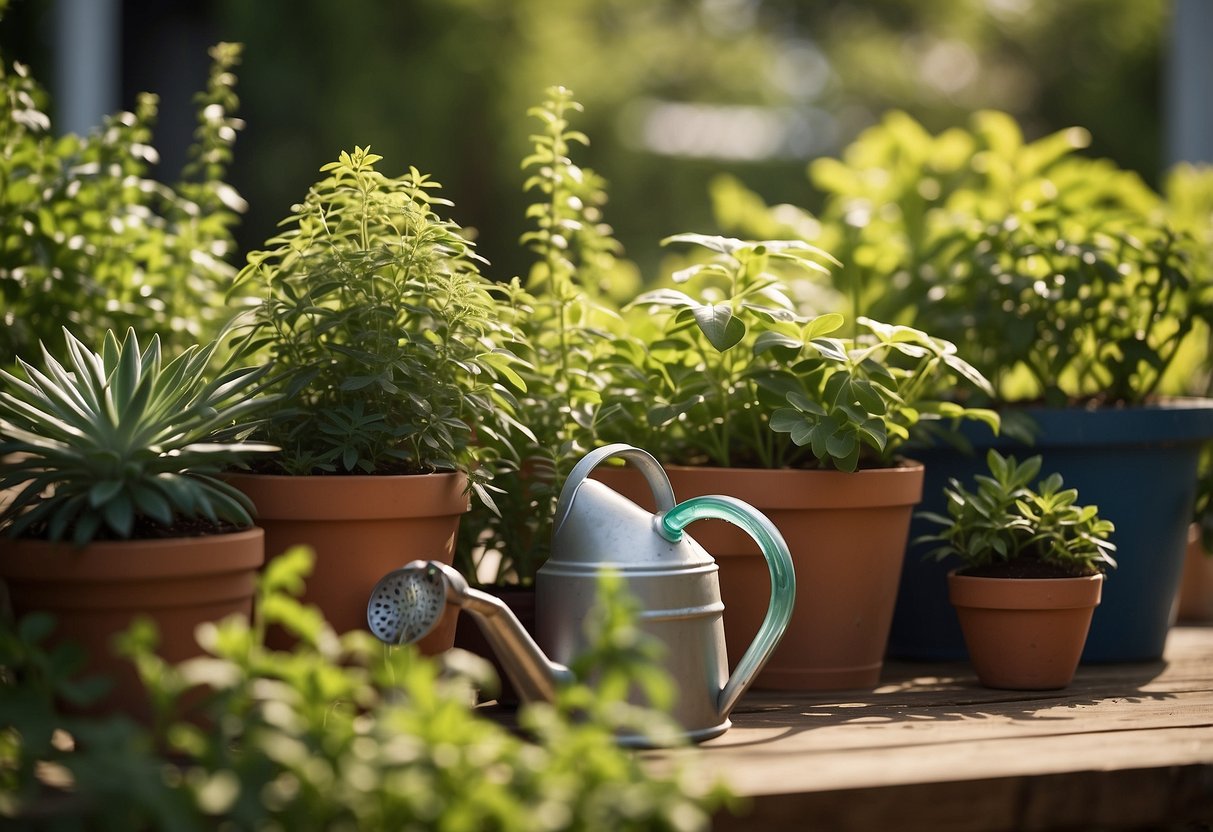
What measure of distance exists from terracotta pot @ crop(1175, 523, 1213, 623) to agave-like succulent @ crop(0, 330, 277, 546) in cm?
211

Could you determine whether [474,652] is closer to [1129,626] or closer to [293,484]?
[293,484]

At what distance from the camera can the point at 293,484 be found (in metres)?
1.42

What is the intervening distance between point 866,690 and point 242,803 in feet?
3.40

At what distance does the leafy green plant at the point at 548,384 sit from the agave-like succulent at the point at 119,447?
39cm

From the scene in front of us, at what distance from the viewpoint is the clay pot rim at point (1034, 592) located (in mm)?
1680

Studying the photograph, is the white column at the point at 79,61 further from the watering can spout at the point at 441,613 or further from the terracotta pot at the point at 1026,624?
the terracotta pot at the point at 1026,624

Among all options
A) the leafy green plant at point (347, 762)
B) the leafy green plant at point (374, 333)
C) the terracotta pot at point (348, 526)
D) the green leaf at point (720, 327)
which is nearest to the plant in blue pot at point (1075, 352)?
the green leaf at point (720, 327)

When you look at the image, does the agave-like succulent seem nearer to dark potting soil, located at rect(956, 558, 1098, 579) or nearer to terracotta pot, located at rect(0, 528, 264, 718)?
terracotta pot, located at rect(0, 528, 264, 718)

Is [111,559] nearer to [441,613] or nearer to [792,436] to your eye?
[441,613]

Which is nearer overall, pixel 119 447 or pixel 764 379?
pixel 119 447

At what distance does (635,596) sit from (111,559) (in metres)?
0.56

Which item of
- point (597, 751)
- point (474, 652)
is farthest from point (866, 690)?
point (597, 751)

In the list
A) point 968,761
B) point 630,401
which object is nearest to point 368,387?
point 630,401

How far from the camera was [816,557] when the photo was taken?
5.57ft
